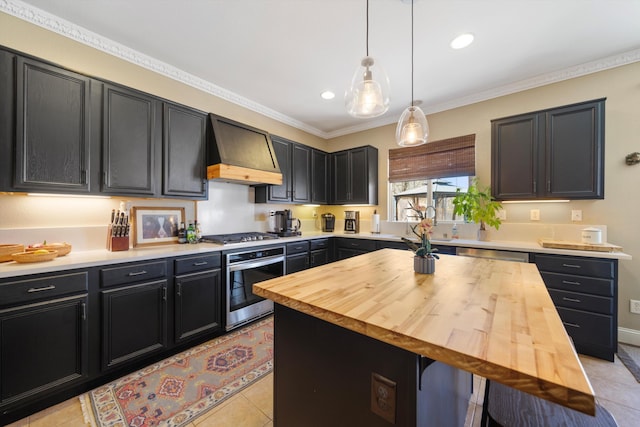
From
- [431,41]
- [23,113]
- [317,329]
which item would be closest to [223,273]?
[317,329]

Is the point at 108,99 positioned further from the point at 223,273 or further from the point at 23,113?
the point at 223,273

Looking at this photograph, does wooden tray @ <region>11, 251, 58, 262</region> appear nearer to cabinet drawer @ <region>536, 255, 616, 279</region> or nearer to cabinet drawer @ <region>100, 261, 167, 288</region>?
cabinet drawer @ <region>100, 261, 167, 288</region>

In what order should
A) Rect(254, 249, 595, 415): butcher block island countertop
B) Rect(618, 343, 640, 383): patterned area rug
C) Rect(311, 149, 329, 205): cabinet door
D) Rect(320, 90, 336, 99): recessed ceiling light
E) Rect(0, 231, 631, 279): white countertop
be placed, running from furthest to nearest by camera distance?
Rect(311, 149, 329, 205): cabinet door → Rect(320, 90, 336, 99): recessed ceiling light → Rect(618, 343, 640, 383): patterned area rug → Rect(0, 231, 631, 279): white countertop → Rect(254, 249, 595, 415): butcher block island countertop

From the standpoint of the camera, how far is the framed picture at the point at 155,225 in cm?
246

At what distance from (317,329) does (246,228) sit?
2.58 m

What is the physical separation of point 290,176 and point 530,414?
331 cm

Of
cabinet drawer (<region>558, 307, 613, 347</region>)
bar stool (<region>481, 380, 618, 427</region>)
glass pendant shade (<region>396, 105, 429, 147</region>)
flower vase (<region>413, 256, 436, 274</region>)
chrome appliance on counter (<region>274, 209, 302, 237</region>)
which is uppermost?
glass pendant shade (<region>396, 105, 429, 147</region>)

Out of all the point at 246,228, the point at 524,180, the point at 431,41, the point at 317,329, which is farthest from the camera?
the point at 246,228

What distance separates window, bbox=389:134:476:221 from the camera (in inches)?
132

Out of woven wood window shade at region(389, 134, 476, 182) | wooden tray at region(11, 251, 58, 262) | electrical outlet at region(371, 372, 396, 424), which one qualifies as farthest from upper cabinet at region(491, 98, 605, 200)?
wooden tray at region(11, 251, 58, 262)

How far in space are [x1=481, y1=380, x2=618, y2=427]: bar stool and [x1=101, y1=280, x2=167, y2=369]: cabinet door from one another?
2293mm

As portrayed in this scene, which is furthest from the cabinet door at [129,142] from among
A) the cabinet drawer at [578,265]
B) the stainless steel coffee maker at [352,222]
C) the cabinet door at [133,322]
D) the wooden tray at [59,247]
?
the cabinet drawer at [578,265]

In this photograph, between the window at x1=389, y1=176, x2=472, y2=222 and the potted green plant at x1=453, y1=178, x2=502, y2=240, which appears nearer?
the potted green plant at x1=453, y1=178, x2=502, y2=240

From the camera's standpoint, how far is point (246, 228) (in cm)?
345
